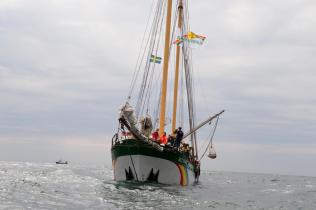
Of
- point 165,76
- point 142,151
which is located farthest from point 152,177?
point 165,76

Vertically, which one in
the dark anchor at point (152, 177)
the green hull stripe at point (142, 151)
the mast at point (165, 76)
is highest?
the mast at point (165, 76)

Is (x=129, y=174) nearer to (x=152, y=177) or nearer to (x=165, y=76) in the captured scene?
(x=152, y=177)

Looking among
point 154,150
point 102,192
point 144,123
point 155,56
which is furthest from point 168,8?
point 102,192

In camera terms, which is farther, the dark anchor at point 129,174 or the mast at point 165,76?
the mast at point 165,76

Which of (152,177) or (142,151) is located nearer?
(142,151)

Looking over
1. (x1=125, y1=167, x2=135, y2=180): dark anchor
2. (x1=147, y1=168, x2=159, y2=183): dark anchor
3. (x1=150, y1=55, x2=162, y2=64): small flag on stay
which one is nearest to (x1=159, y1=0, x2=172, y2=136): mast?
(x1=150, y1=55, x2=162, y2=64): small flag on stay

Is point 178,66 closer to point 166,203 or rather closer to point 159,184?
point 159,184

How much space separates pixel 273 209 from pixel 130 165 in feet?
34.2

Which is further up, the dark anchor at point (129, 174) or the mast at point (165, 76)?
the mast at point (165, 76)

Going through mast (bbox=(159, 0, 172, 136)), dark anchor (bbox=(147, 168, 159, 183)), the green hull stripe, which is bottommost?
dark anchor (bbox=(147, 168, 159, 183))

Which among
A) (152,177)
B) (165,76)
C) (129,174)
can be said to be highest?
(165,76)

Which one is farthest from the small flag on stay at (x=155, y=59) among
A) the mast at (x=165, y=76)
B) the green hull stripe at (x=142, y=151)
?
the green hull stripe at (x=142, y=151)

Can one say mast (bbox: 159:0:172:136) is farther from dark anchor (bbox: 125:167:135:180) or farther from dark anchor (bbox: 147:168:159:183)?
dark anchor (bbox: 147:168:159:183)

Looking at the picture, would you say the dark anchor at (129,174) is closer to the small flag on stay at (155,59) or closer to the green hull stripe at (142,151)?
the green hull stripe at (142,151)
